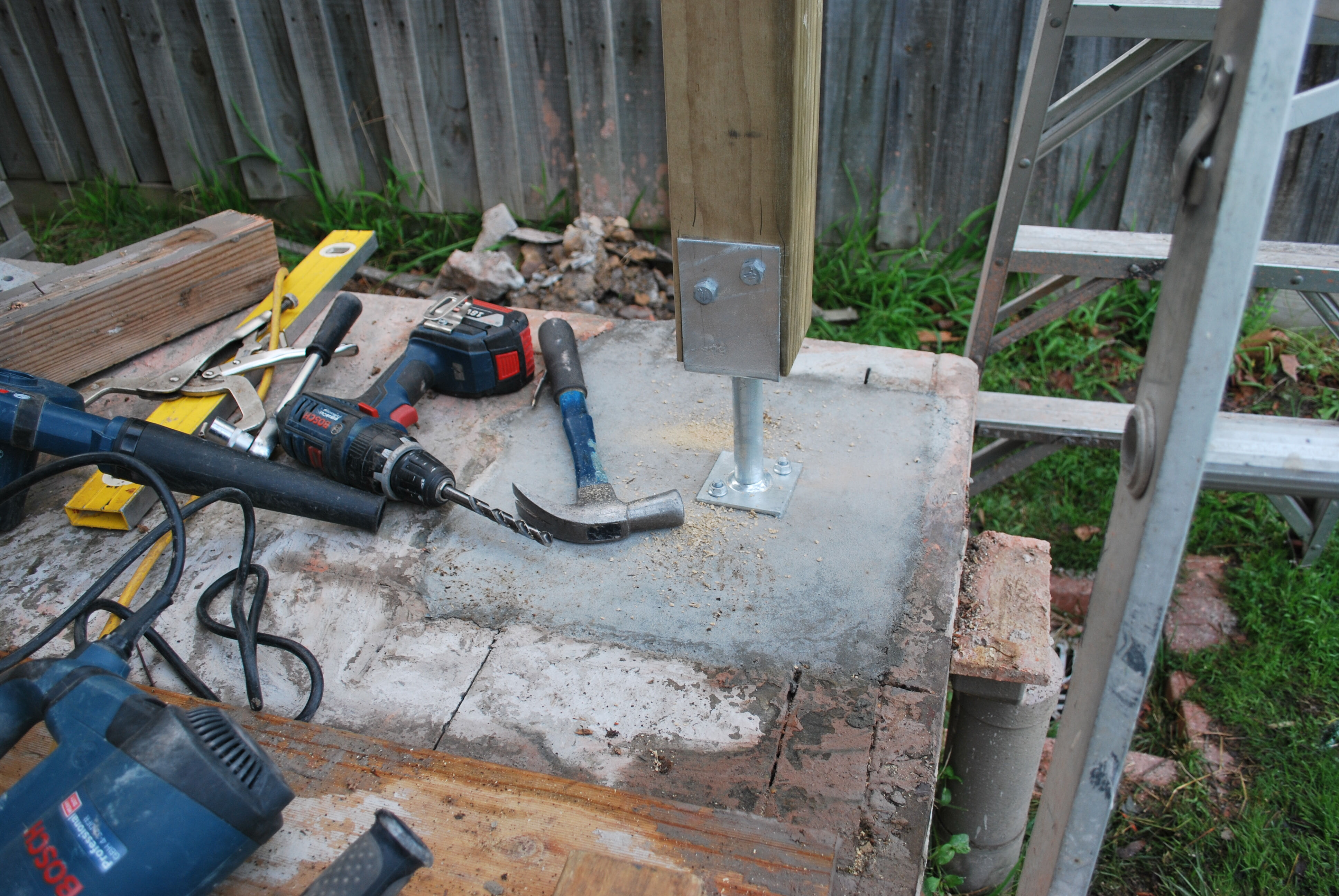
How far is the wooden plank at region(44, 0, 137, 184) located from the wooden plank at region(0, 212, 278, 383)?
1986 millimetres

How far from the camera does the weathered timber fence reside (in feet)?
9.66

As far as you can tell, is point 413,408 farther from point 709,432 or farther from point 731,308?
point 731,308

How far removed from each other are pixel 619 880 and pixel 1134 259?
205 centimetres

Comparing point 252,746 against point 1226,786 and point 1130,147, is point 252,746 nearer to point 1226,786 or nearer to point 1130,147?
point 1226,786

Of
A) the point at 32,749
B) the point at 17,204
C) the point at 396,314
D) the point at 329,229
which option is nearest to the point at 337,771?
the point at 32,749

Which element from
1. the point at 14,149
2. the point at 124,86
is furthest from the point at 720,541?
the point at 14,149

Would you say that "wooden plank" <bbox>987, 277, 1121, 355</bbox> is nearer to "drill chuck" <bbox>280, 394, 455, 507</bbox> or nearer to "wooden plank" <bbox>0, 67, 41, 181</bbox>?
"drill chuck" <bbox>280, 394, 455, 507</bbox>

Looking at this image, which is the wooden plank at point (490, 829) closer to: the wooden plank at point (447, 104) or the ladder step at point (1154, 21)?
the ladder step at point (1154, 21)

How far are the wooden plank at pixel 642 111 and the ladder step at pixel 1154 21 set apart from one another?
4.66ft

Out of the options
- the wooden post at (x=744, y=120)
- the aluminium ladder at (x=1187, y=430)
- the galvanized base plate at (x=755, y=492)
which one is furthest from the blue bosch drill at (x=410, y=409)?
the aluminium ladder at (x=1187, y=430)

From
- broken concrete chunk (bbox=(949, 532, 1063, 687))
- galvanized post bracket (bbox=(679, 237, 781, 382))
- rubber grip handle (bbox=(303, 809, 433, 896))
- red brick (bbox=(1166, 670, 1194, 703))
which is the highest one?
galvanized post bracket (bbox=(679, 237, 781, 382))

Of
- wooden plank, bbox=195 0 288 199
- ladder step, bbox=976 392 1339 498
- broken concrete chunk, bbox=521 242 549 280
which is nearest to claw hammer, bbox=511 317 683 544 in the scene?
ladder step, bbox=976 392 1339 498

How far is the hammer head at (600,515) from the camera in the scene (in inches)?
58.2

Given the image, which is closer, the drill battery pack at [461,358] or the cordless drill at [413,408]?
the cordless drill at [413,408]
